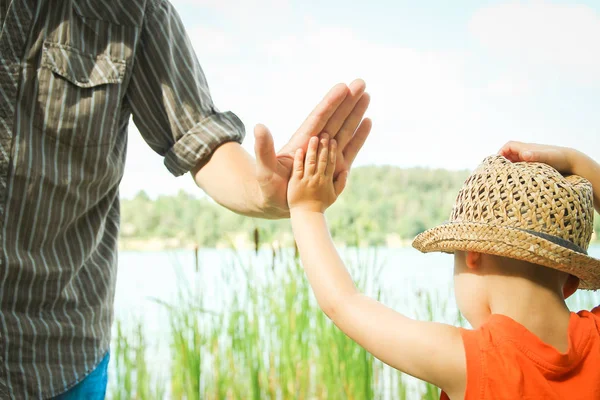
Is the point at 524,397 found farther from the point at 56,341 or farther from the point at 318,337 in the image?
the point at 318,337

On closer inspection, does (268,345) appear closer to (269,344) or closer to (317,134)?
(269,344)

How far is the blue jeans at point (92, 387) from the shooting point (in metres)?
1.02

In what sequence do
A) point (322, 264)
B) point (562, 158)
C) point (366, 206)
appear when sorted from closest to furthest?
point (322, 264) → point (562, 158) → point (366, 206)

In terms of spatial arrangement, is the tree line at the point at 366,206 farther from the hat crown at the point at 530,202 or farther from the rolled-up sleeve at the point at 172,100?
the hat crown at the point at 530,202

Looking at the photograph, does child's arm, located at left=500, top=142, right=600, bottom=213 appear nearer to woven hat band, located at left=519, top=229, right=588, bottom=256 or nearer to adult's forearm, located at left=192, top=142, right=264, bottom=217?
woven hat band, located at left=519, top=229, right=588, bottom=256

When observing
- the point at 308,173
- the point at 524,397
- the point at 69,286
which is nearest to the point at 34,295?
the point at 69,286

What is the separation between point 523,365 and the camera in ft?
2.77

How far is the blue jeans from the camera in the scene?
1.02m

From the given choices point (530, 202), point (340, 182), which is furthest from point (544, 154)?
point (340, 182)

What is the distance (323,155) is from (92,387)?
0.54 metres

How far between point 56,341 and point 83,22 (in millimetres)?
519

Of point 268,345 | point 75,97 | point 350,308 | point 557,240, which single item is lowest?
point 268,345

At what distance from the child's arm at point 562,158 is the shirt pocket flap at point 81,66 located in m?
0.66

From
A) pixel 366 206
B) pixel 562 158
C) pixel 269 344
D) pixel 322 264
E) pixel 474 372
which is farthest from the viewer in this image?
pixel 366 206
